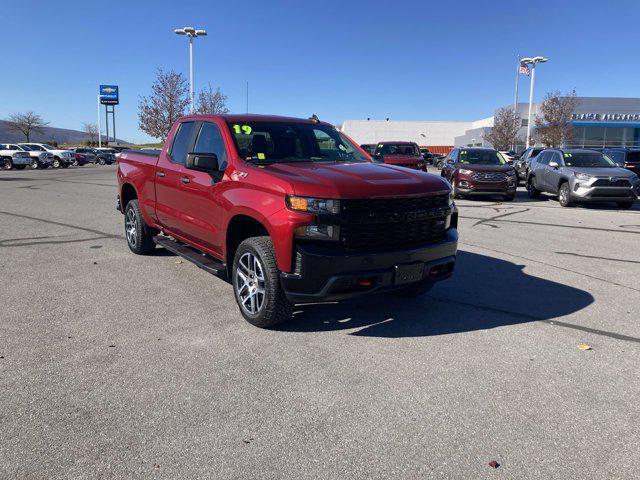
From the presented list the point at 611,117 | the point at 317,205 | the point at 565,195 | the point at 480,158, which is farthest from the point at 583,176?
the point at 611,117

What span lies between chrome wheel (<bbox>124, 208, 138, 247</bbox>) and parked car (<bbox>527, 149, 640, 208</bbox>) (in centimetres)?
1162

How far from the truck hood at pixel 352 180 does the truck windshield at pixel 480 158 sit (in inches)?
484

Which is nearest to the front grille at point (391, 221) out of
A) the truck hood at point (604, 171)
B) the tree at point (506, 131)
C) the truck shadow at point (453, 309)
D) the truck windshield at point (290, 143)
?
the truck shadow at point (453, 309)

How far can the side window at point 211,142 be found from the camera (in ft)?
17.0

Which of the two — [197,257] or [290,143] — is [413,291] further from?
[197,257]

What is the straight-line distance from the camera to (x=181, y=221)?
5.91 m

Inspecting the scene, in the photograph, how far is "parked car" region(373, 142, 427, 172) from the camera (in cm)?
1816

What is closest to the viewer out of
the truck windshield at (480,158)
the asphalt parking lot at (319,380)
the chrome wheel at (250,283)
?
the asphalt parking lot at (319,380)

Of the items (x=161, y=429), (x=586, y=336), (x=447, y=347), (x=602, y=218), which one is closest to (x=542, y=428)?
(x=447, y=347)

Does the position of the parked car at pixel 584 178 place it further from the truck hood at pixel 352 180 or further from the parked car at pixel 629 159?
the truck hood at pixel 352 180

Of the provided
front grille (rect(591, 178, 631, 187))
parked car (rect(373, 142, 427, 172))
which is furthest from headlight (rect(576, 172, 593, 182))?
parked car (rect(373, 142, 427, 172))

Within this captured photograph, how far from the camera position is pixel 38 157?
132 feet

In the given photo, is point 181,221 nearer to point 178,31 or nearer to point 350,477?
point 350,477

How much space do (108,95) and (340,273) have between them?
10491 cm
